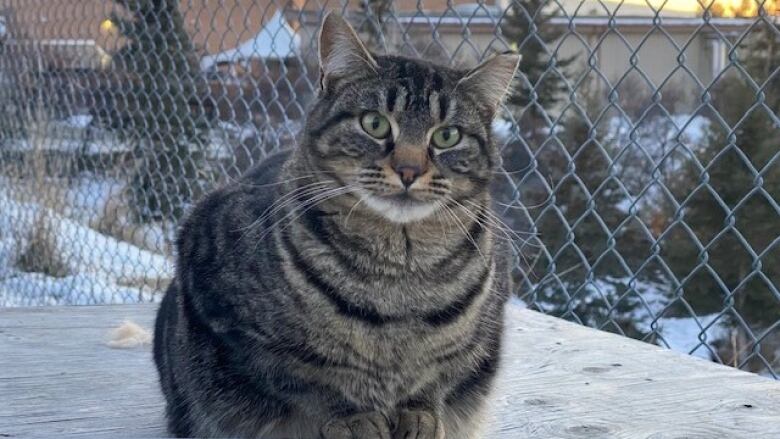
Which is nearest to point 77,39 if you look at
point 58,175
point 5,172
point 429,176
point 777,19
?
point 58,175

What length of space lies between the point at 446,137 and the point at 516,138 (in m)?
0.99

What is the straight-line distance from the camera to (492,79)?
1.42 m

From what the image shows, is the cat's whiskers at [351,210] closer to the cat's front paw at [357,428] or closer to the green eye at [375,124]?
the green eye at [375,124]

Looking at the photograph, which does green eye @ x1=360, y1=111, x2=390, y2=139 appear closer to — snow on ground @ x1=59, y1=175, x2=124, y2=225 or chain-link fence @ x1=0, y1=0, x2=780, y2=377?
chain-link fence @ x1=0, y1=0, x2=780, y2=377

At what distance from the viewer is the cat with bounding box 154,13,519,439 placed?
3.93 feet

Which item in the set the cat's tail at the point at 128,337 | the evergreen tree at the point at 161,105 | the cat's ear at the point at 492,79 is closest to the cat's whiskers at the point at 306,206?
the cat's ear at the point at 492,79

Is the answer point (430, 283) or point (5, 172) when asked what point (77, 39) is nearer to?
point (5, 172)

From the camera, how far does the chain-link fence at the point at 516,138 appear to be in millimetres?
2396

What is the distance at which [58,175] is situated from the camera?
4.65m

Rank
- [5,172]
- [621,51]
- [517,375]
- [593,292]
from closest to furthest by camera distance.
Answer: [517,375]
[621,51]
[593,292]
[5,172]

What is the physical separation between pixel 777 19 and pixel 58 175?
11.9 feet

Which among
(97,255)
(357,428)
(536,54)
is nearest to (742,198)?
(536,54)

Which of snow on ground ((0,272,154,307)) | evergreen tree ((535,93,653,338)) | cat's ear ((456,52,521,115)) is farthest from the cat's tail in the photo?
snow on ground ((0,272,154,307))

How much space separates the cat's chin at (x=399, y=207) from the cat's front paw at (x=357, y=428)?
0.28 metres
